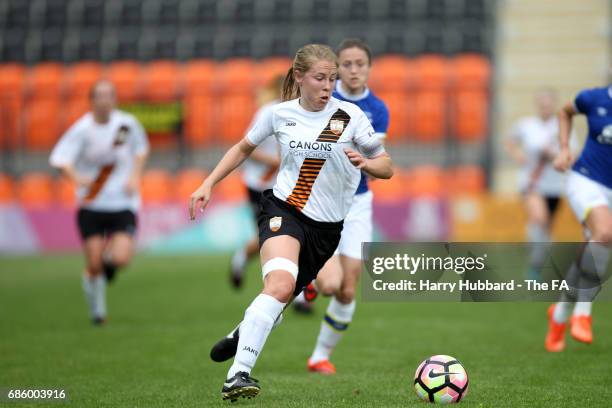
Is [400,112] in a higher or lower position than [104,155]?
higher

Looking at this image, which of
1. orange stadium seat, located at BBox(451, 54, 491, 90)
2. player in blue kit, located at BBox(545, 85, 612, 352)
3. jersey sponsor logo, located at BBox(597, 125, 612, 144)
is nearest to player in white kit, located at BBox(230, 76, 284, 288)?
player in blue kit, located at BBox(545, 85, 612, 352)

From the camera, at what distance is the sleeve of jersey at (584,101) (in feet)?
24.5

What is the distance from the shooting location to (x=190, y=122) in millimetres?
21000

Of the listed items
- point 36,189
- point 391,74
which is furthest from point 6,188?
point 391,74

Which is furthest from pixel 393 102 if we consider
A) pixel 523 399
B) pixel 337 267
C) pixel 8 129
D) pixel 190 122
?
pixel 523 399

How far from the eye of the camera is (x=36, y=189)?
66.8 ft

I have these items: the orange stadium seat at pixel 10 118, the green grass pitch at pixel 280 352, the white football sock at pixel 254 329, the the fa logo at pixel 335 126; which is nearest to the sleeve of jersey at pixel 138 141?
the green grass pitch at pixel 280 352

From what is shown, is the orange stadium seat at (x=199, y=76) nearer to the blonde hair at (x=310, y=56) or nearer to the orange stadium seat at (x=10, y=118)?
the orange stadium seat at (x=10, y=118)

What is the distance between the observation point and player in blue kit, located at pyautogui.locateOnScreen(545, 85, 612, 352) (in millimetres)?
7145

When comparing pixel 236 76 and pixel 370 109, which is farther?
pixel 236 76

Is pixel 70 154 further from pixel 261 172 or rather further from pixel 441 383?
pixel 441 383

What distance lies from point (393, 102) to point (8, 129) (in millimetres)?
8396

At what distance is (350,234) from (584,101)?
2.19 meters

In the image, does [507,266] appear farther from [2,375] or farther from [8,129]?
[8,129]
